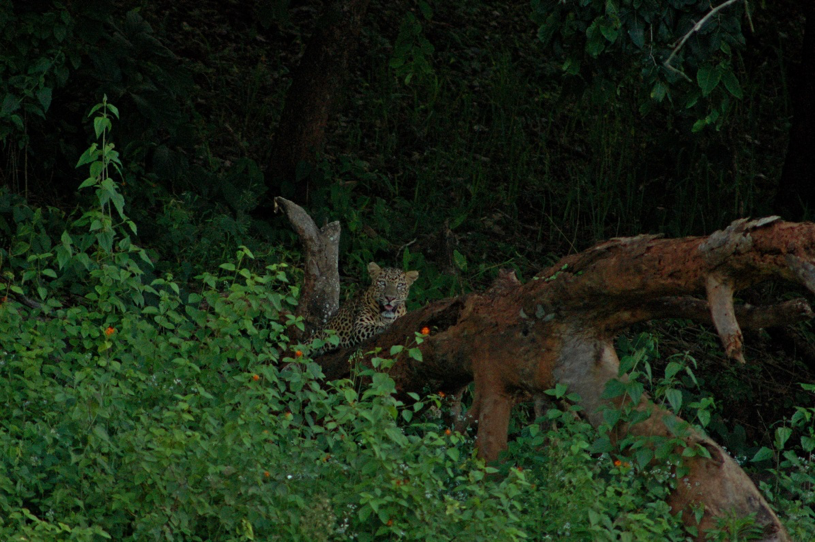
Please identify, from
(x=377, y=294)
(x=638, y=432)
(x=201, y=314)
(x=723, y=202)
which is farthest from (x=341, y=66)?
(x=638, y=432)

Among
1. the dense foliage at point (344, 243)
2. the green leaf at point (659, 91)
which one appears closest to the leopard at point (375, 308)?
the dense foliage at point (344, 243)

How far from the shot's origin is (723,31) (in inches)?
227

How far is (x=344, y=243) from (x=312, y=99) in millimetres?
1343

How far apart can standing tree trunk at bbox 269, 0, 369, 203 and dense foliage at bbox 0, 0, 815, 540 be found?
0.19m

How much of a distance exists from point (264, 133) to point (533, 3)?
468 centimetres

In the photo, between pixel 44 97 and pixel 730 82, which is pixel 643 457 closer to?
pixel 730 82

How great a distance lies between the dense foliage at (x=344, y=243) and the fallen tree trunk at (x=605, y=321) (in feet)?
0.56

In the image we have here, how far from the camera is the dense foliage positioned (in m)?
4.11

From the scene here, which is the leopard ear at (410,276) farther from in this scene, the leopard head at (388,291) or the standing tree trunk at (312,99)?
the standing tree trunk at (312,99)

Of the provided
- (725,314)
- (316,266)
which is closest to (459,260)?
(316,266)

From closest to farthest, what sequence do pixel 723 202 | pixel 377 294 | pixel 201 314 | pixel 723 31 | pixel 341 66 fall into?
1. pixel 201 314
2. pixel 723 31
3. pixel 377 294
4. pixel 341 66
5. pixel 723 202

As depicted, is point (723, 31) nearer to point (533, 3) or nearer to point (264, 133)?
point (533, 3)

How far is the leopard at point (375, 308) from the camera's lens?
7.21 meters

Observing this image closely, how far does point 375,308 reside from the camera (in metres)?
7.37
